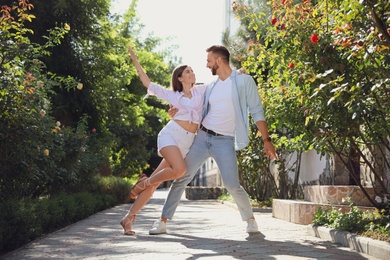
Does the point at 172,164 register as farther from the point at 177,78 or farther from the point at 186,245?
the point at 177,78

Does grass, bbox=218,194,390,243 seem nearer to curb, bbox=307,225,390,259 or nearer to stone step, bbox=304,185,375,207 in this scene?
curb, bbox=307,225,390,259

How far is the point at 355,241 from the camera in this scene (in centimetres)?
724

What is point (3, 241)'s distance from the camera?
7344 mm

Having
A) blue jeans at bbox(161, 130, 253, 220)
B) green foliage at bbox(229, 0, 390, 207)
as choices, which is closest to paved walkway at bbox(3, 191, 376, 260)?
blue jeans at bbox(161, 130, 253, 220)

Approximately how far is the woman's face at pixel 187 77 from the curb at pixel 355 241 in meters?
2.39

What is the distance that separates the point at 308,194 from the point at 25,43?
6580mm

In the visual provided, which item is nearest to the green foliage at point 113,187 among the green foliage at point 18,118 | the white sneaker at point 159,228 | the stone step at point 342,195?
the stone step at point 342,195

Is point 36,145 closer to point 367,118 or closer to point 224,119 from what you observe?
point 224,119

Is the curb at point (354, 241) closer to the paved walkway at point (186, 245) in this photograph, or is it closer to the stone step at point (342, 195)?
the paved walkway at point (186, 245)

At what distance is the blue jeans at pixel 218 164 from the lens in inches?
301

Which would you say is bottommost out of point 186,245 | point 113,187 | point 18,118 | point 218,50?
point 186,245

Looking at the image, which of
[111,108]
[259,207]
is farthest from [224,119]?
[111,108]

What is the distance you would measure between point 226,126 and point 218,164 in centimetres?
44

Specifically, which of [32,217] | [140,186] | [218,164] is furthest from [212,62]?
[32,217]
